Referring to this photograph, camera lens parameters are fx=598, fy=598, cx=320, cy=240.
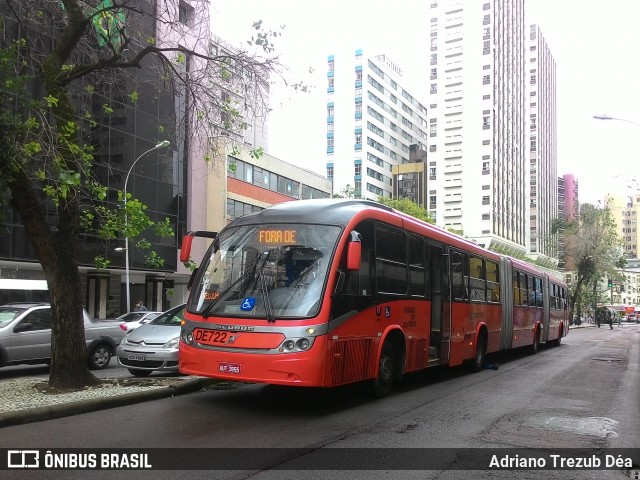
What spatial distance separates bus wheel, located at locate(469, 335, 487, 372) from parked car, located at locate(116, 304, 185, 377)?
6985 mm

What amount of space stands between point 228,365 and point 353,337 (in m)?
1.80

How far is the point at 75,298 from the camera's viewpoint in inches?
380

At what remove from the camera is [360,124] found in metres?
95.7

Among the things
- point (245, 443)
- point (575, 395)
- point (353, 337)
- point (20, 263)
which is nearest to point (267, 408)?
point (353, 337)

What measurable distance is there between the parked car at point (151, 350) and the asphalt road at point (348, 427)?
62.9 inches


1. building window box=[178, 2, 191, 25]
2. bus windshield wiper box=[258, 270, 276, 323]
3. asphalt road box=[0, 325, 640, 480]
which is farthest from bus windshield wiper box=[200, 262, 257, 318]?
building window box=[178, 2, 191, 25]

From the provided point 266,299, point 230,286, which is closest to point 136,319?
point 230,286

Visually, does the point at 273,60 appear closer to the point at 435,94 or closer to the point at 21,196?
the point at 21,196

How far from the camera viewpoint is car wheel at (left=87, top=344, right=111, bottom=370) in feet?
46.0

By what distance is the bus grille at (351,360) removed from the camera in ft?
26.6

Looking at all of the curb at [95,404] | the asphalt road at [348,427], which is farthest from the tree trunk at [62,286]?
the asphalt road at [348,427]

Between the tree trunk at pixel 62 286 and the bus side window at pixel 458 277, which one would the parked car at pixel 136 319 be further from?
the bus side window at pixel 458 277

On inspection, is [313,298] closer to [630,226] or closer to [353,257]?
[353,257]

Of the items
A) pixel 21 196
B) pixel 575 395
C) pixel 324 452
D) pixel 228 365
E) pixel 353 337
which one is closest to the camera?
pixel 324 452
